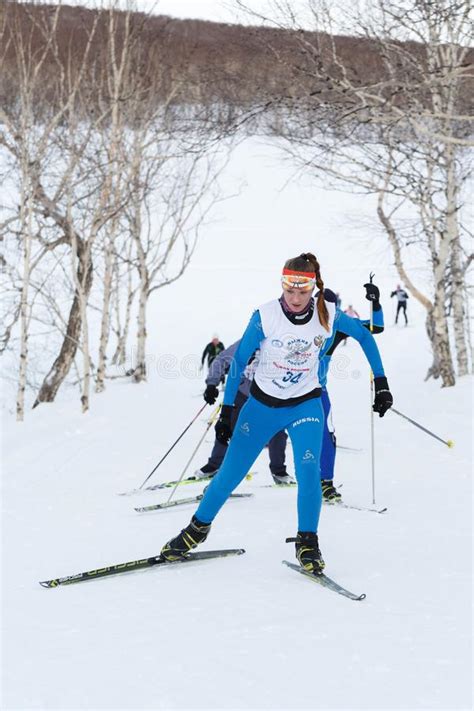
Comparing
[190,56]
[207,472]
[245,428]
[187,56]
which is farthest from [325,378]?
[187,56]

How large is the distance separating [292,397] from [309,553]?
831mm

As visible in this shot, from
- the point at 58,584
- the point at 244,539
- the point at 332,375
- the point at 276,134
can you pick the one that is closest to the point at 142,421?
the point at 276,134

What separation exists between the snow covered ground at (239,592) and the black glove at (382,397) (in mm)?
883

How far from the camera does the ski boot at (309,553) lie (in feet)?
12.1

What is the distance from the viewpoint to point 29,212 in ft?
39.5

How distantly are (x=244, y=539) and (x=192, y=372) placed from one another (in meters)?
16.7

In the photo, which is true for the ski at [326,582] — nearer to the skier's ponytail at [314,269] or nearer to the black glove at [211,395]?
the black glove at [211,395]

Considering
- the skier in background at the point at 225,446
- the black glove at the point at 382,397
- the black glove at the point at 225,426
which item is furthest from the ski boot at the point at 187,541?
the skier in background at the point at 225,446

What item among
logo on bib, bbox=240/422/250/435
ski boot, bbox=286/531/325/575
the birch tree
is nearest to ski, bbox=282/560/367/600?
ski boot, bbox=286/531/325/575

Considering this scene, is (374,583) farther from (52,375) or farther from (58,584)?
(52,375)

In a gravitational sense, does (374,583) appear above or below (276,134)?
below

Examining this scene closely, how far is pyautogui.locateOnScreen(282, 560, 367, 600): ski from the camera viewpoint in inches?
136

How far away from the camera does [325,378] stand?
4.76m

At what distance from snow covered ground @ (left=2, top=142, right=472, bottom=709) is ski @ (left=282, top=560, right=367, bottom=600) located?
3cm
